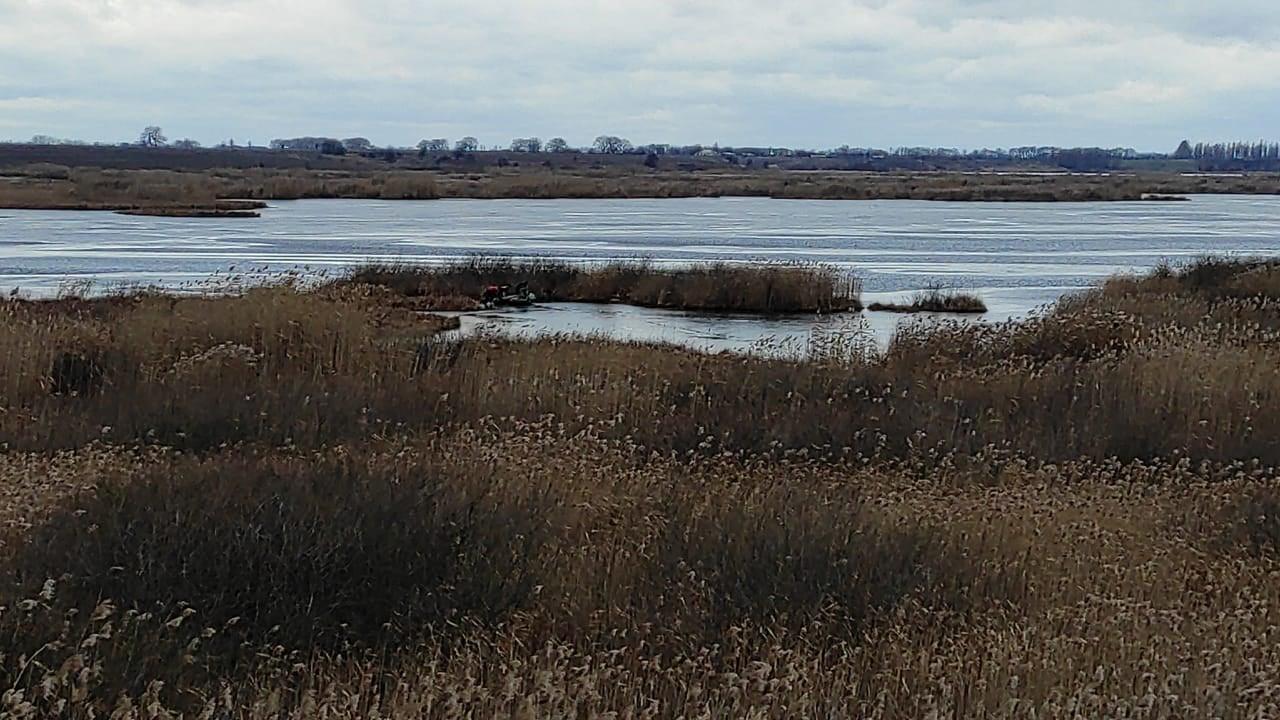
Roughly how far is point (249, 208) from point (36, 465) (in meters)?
75.2

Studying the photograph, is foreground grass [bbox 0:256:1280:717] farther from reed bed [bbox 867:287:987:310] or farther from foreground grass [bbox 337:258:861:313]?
foreground grass [bbox 337:258:861:313]

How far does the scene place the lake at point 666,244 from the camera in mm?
33094

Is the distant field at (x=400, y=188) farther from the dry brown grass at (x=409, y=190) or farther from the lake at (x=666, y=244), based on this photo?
the lake at (x=666, y=244)

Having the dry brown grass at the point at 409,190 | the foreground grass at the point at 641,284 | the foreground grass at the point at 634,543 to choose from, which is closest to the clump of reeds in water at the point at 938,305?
the foreground grass at the point at 641,284

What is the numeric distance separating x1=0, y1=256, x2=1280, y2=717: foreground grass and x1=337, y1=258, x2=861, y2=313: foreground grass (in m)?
19.4

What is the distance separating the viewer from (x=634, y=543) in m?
8.60

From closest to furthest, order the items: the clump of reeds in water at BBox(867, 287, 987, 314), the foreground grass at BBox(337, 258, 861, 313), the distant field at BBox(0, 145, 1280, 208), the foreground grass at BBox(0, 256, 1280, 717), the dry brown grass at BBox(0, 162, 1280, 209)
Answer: the foreground grass at BBox(0, 256, 1280, 717) < the clump of reeds in water at BBox(867, 287, 987, 314) < the foreground grass at BBox(337, 258, 861, 313) < the distant field at BBox(0, 145, 1280, 208) < the dry brown grass at BBox(0, 162, 1280, 209)

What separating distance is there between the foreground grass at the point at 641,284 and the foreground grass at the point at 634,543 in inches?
764

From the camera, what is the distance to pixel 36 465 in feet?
33.1

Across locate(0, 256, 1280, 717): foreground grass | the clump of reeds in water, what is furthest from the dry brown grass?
locate(0, 256, 1280, 717): foreground grass

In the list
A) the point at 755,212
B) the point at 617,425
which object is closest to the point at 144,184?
the point at 755,212

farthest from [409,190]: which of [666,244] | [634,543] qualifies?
[634,543]

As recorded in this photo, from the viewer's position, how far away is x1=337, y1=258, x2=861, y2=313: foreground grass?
3466 centimetres

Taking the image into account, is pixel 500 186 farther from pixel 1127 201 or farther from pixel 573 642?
pixel 573 642
